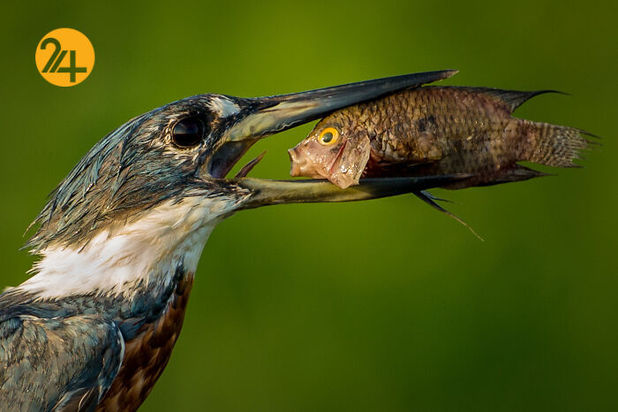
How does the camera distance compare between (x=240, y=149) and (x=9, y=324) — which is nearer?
(x=9, y=324)

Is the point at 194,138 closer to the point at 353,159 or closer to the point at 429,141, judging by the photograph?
the point at 353,159

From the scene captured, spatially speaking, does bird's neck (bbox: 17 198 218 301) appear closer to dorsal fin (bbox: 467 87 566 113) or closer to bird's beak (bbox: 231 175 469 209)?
bird's beak (bbox: 231 175 469 209)

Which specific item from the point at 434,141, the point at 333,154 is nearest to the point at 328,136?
the point at 333,154

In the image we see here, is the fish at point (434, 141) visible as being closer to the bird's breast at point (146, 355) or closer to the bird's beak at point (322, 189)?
the bird's beak at point (322, 189)

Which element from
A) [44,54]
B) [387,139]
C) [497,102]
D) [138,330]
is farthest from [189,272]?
[44,54]

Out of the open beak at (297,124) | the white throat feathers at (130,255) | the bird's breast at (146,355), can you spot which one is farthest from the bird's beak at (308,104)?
the bird's breast at (146,355)

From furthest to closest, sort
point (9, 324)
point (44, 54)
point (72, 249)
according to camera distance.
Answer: point (44, 54) → point (72, 249) → point (9, 324)
